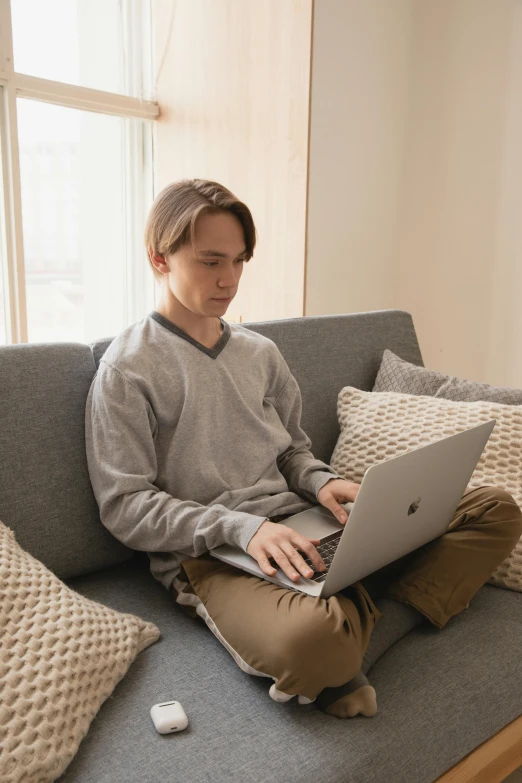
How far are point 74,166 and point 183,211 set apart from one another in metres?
1.65

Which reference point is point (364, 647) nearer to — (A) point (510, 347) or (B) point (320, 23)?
(A) point (510, 347)

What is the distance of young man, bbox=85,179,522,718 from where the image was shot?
113 cm

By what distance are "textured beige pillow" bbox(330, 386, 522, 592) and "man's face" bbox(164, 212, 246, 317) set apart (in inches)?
18.2

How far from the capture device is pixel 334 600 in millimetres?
1053

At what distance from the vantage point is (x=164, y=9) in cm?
273

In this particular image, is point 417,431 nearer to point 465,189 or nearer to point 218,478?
point 218,478

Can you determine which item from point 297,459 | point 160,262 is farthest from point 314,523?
point 160,262

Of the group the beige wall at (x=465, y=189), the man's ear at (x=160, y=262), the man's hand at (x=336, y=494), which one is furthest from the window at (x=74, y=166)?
the man's hand at (x=336, y=494)

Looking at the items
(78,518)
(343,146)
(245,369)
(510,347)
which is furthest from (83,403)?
(510,347)

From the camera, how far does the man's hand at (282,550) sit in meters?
1.10

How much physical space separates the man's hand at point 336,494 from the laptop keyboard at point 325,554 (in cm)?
7

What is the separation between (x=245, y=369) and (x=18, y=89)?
1542 mm

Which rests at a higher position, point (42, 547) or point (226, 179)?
point (226, 179)

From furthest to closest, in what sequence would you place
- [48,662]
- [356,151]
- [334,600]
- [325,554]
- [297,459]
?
[356,151] → [297,459] → [325,554] → [334,600] → [48,662]
